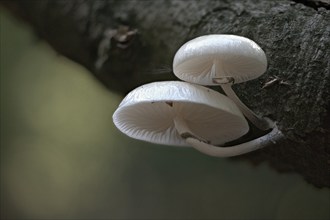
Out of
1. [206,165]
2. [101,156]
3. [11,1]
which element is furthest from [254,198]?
[11,1]

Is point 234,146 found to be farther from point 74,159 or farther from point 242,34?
point 74,159

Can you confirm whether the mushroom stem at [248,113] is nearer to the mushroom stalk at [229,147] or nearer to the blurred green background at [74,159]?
the mushroom stalk at [229,147]

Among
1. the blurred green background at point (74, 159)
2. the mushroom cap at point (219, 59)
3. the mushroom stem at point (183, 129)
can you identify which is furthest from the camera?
the blurred green background at point (74, 159)

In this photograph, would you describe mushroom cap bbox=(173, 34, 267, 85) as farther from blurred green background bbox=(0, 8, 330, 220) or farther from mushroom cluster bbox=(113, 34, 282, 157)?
blurred green background bbox=(0, 8, 330, 220)

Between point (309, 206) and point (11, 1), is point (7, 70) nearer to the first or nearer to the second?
point (11, 1)

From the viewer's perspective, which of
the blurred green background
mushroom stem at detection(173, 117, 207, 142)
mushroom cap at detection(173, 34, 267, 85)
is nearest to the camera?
mushroom cap at detection(173, 34, 267, 85)

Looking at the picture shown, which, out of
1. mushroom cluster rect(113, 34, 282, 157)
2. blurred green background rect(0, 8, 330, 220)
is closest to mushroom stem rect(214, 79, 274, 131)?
mushroom cluster rect(113, 34, 282, 157)

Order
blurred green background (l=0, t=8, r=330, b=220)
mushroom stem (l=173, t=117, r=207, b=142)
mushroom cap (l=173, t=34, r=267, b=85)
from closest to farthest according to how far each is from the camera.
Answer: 1. mushroom cap (l=173, t=34, r=267, b=85)
2. mushroom stem (l=173, t=117, r=207, b=142)
3. blurred green background (l=0, t=8, r=330, b=220)

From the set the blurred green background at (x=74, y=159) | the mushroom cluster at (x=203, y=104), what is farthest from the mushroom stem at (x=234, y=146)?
the blurred green background at (x=74, y=159)
